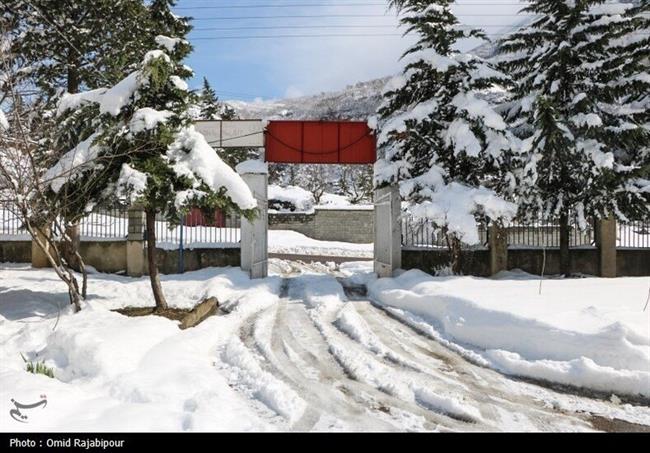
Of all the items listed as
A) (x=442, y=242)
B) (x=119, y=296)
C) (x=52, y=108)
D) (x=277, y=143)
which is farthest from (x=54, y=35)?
(x=442, y=242)

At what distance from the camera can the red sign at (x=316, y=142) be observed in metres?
15.0

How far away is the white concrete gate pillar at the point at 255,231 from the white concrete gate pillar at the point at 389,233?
373 cm

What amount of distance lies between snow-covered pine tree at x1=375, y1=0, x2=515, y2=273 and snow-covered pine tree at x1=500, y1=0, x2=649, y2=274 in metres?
1.12

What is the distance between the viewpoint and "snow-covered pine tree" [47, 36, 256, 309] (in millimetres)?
8680

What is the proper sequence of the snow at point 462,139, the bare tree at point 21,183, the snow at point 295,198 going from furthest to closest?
the snow at point 295,198 < the snow at point 462,139 < the bare tree at point 21,183

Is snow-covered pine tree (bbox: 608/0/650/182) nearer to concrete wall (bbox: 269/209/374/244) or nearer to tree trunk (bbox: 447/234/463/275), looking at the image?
tree trunk (bbox: 447/234/463/275)

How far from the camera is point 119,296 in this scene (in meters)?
11.7

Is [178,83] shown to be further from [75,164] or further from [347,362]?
[347,362]

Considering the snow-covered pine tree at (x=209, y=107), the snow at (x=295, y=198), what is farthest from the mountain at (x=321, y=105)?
the snow at (x=295, y=198)

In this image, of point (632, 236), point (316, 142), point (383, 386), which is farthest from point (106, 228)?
point (632, 236)

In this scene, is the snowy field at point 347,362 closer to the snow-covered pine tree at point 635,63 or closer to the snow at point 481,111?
the snow at point 481,111

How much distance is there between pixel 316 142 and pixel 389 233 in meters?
3.94

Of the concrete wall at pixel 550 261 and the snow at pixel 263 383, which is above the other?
the concrete wall at pixel 550 261
